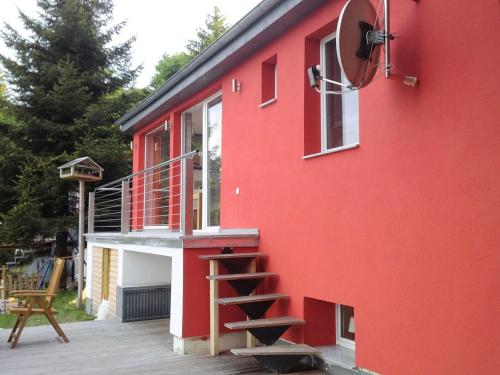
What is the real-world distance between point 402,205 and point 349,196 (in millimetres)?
720

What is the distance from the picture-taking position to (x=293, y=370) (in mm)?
5039

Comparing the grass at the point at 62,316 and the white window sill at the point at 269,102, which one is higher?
the white window sill at the point at 269,102

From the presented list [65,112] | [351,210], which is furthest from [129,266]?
[65,112]

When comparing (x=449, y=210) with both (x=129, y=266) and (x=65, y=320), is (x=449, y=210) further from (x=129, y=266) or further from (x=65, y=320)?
(x=65, y=320)

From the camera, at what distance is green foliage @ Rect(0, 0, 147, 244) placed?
1427cm

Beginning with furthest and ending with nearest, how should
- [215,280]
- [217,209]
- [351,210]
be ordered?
[217,209] < [215,280] < [351,210]

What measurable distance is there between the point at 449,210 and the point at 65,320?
8.51m

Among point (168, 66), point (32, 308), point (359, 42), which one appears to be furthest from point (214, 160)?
point (168, 66)

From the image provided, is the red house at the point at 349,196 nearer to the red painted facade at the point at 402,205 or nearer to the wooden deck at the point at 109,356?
the red painted facade at the point at 402,205

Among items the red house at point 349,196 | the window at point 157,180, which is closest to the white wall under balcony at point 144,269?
the red house at point 349,196

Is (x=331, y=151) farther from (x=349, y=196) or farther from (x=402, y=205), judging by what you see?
(x=402, y=205)

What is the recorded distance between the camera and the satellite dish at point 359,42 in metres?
4.04

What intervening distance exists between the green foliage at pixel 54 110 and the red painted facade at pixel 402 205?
9.95m

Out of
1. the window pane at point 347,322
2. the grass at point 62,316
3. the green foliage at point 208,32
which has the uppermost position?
the green foliage at point 208,32
